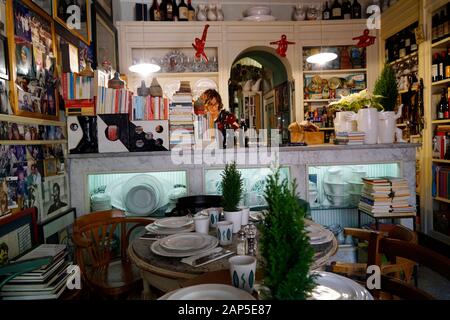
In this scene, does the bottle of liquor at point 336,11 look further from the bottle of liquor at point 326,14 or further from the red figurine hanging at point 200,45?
the red figurine hanging at point 200,45

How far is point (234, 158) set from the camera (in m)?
2.58

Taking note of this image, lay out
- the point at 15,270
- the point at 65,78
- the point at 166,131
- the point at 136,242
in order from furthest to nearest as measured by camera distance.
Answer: the point at 166,131
the point at 65,78
the point at 136,242
the point at 15,270

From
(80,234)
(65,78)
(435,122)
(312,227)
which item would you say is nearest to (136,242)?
(80,234)

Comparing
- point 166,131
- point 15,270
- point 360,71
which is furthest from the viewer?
point 360,71

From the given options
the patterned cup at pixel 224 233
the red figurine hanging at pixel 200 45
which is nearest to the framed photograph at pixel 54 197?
the patterned cup at pixel 224 233

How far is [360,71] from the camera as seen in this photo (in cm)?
460

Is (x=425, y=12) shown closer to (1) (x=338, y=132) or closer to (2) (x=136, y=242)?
(1) (x=338, y=132)

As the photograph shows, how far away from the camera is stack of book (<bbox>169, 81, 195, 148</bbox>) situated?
2.63 m

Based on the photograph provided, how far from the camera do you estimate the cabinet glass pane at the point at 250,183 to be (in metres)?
2.61

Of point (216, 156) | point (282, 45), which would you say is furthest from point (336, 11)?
point (216, 156)

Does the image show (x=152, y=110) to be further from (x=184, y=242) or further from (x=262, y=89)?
(x=262, y=89)

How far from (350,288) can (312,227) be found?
669 mm

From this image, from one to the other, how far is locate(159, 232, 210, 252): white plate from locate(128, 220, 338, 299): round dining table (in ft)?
0.19

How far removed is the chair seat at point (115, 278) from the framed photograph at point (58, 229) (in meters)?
0.38
